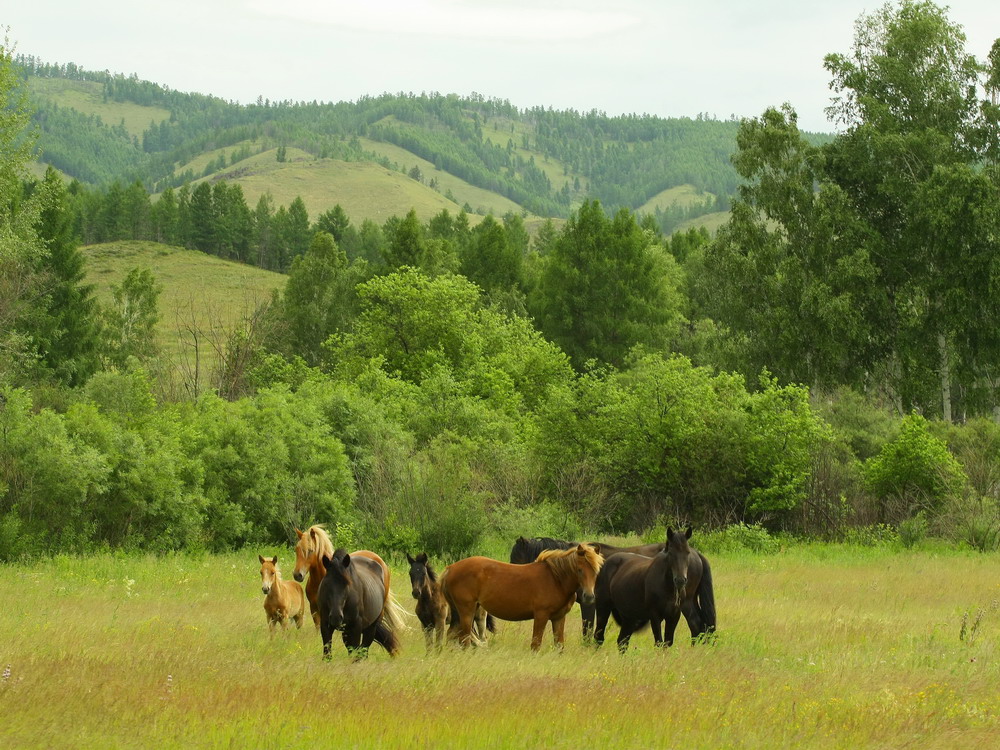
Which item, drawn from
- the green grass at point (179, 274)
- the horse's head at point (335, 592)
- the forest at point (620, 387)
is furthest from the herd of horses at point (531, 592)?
the green grass at point (179, 274)

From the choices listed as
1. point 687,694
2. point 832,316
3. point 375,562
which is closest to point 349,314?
point 832,316

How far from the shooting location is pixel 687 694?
9.94 meters

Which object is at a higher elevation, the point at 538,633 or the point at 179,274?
the point at 179,274

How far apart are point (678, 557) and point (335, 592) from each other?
4108 mm

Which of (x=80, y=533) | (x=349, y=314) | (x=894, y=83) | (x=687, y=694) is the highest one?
(x=894, y=83)

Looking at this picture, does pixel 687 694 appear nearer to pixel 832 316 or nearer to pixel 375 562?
pixel 375 562

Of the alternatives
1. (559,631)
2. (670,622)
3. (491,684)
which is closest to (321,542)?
(559,631)

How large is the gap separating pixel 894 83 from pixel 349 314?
111ft

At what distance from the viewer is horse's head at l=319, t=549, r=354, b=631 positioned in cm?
1152

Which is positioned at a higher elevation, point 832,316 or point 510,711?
point 832,316

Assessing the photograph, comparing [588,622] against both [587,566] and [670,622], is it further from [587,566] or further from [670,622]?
[587,566]

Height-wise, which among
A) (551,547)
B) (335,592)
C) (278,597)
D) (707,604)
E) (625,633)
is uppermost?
(335,592)

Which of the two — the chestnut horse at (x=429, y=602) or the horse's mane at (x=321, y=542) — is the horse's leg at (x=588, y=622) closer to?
the chestnut horse at (x=429, y=602)

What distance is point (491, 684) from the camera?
33.4 feet
